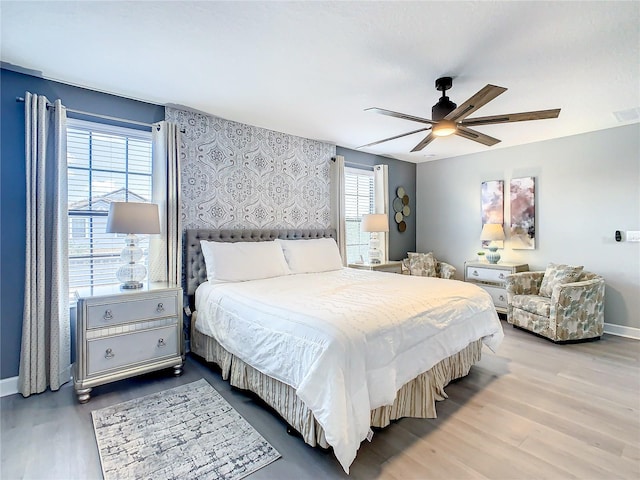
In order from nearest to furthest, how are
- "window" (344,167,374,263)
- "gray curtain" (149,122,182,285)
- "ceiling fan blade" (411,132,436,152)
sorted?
1. "ceiling fan blade" (411,132,436,152)
2. "gray curtain" (149,122,182,285)
3. "window" (344,167,374,263)

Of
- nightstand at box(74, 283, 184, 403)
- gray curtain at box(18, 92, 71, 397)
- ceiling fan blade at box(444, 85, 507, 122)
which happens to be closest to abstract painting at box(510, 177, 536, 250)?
ceiling fan blade at box(444, 85, 507, 122)

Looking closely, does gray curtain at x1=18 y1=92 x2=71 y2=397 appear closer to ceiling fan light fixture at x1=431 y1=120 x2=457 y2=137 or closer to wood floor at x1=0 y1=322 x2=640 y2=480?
wood floor at x1=0 y1=322 x2=640 y2=480

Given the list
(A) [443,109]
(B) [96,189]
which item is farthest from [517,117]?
(B) [96,189]

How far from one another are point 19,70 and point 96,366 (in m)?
2.43

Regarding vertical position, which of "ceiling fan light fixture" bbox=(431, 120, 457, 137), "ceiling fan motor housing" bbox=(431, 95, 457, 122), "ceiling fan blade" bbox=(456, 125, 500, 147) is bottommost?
"ceiling fan light fixture" bbox=(431, 120, 457, 137)

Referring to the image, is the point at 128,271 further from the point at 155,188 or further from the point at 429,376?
the point at 429,376

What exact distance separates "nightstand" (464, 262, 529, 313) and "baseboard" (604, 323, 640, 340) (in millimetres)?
1138

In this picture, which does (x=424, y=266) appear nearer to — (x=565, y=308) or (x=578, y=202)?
(x=565, y=308)

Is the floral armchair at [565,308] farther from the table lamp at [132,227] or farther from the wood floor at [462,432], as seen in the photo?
the table lamp at [132,227]

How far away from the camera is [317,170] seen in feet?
15.1

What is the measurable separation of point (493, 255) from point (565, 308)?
1377 mm

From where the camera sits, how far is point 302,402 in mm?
1895

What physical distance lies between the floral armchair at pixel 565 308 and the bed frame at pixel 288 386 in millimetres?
1454

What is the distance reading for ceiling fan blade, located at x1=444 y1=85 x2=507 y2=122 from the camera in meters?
2.02
